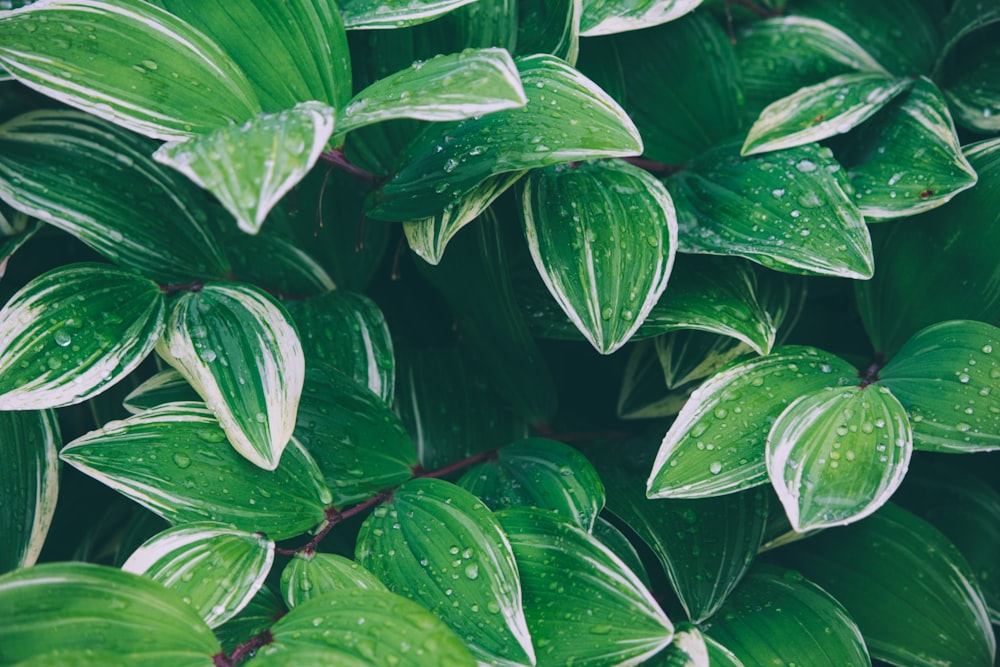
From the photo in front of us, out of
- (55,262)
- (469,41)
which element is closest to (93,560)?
(55,262)

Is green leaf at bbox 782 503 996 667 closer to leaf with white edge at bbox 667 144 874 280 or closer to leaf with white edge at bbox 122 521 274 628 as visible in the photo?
leaf with white edge at bbox 667 144 874 280

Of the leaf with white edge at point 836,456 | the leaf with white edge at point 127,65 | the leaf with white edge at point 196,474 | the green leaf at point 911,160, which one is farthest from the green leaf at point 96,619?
the green leaf at point 911,160

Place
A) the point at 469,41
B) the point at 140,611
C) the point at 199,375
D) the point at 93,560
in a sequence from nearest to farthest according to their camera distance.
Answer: the point at 140,611
the point at 199,375
the point at 469,41
the point at 93,560

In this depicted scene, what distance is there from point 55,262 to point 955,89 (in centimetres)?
110

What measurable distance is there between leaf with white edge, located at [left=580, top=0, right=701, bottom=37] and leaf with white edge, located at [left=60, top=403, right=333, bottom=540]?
1.64 feet

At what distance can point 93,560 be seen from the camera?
86 cm

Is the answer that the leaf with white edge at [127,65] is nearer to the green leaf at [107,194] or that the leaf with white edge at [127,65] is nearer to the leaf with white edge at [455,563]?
the green leaf at [107,194]

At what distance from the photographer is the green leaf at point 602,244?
0.66 meters

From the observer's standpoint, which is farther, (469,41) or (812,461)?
(469,41)

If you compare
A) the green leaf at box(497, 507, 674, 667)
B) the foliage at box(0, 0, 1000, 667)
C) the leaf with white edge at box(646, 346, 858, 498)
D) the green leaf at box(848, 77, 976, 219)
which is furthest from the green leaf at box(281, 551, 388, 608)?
the green leaf at box(848, 77, 976, 219)

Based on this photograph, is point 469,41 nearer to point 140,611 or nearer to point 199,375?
point 199,375

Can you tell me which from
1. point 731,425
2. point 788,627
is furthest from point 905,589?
point 731,425

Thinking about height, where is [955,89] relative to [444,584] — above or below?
above

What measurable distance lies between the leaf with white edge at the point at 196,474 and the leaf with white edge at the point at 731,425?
310mm
